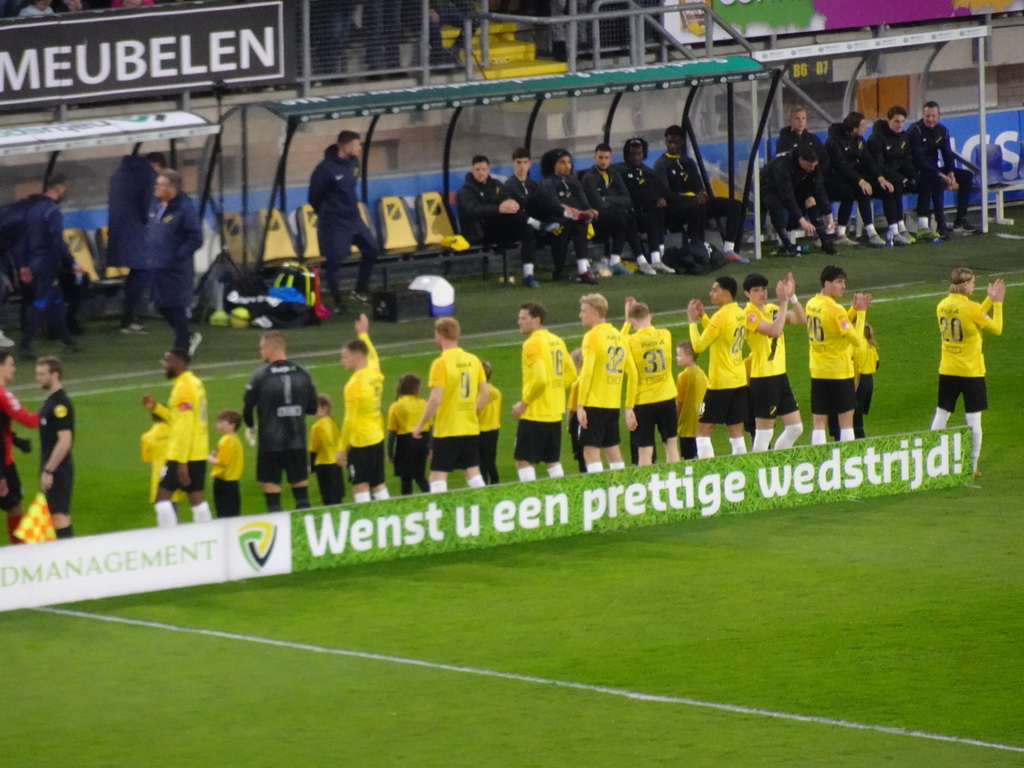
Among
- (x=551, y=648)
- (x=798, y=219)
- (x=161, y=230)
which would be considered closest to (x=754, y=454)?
(x=551, y=648)

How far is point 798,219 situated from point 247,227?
7227mm

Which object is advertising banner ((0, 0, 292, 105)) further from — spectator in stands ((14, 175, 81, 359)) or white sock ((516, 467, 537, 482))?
white sock ((516, 467, 537, 482))

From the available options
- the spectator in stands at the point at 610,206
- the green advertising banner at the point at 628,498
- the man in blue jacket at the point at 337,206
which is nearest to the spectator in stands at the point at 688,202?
the spectator in stands at the point at 610,206

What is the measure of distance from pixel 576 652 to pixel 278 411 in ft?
10.9

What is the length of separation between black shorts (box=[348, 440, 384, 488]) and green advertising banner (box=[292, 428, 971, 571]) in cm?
108

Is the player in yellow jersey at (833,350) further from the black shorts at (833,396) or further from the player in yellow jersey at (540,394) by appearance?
the player in yellow jersey at (540,394)

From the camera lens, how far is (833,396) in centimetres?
1620

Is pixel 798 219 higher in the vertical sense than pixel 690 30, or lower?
lower

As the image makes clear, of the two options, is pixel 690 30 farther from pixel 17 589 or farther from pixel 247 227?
pixel 17 589

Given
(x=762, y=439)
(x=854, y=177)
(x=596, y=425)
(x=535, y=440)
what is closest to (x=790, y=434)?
(x=762, y=439)

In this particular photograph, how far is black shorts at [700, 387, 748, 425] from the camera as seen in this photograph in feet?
52.1

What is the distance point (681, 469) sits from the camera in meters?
14.4

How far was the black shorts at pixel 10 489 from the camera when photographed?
13.4 m

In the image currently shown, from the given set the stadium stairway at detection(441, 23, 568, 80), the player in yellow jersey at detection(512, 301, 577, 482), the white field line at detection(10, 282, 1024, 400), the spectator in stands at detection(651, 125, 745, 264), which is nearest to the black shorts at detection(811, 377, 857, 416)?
the player in yellow jersey at detection(512, 301, 577, 482)
